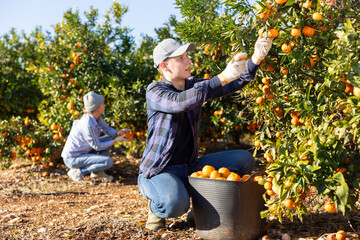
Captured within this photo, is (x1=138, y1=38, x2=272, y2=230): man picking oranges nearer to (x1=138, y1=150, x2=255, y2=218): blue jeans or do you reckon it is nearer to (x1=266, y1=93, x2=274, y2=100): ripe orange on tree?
(x1=138, y1=150, x2=255, y2=218): blue jeans

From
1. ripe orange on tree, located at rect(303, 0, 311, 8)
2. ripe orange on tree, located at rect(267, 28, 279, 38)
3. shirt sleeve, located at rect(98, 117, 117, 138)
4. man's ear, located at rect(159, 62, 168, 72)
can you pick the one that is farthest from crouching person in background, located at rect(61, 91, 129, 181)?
ripe orange on tree, located at rect(303, 0, 311, 8)

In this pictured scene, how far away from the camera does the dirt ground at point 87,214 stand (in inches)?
113

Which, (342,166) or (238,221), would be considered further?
(238,221)

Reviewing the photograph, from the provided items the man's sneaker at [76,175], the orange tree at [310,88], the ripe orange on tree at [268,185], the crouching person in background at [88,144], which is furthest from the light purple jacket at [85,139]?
the ripe orange on tree at [268,185]

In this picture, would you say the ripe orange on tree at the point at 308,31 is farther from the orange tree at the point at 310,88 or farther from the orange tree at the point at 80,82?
the orange tree at the point at 80,82

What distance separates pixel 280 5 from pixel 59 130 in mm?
4729

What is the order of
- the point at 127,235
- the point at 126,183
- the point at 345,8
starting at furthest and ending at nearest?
the point at 126,183 → the point at 127,235 → the point at 345,8

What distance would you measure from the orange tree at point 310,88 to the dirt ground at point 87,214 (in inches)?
14.4

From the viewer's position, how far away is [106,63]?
6.56 meters

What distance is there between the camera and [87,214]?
12.4 feet

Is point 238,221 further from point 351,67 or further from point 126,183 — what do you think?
point 126,183

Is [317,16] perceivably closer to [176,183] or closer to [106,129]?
[176,183]

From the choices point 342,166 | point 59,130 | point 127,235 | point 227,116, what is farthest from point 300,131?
point 59,130

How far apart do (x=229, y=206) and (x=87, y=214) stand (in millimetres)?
1858
